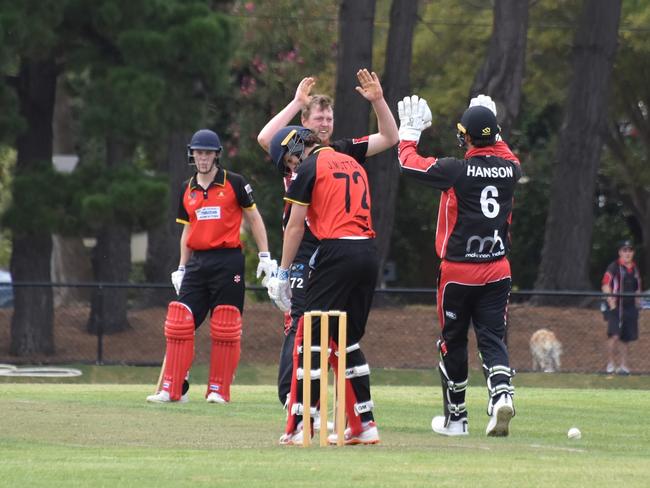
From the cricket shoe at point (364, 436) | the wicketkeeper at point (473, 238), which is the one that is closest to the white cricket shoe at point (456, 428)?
the wicketkeeper at point (473, 238)

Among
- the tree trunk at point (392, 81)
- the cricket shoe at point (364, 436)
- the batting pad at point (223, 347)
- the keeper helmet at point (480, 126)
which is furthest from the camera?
the tree trunk at point (392, 81)

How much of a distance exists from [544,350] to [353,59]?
7352mm

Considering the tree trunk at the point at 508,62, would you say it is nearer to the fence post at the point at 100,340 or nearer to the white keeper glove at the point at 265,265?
the fence post at the point at 100,340

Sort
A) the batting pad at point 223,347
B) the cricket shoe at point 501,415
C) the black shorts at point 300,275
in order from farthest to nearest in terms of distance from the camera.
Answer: the batting pad at point 223,347 → the black shorts at point 300,275 → the cricket shoe at point 501,415

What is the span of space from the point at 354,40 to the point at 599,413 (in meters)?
15.3

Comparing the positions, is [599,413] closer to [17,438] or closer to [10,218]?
[17,438]

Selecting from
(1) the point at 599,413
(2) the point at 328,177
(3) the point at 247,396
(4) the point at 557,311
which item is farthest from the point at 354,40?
(2) the point at 328,177

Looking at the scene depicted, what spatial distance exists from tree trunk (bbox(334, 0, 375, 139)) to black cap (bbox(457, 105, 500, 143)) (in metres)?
17.1

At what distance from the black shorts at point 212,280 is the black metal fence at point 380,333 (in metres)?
9.06

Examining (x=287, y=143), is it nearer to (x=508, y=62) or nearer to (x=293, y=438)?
(x=293, y=438)

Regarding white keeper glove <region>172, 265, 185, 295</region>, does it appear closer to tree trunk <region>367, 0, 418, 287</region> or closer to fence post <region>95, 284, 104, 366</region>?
fence post <region>95, 284, 104, 366</region>

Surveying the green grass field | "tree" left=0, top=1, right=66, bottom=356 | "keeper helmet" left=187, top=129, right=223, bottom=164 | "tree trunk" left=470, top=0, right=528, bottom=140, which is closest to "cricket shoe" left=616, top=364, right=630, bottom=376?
"tree trunk" left=470, top=0, right=528, bottom=140

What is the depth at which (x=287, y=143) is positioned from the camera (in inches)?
415

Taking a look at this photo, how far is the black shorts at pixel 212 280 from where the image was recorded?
13797 millimetres
